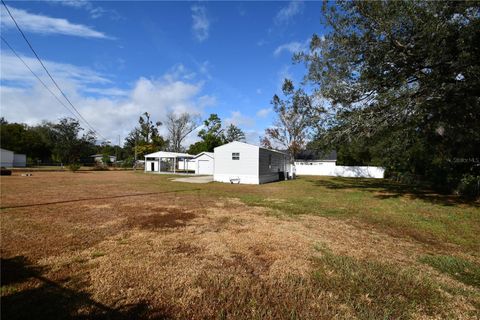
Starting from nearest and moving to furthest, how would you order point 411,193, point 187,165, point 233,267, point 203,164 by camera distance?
1. point 233,267
2. point 411,193
3. point 203,164
4. point 187,165

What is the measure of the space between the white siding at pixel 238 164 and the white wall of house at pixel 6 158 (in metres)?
38.6

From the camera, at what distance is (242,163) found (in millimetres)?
19750

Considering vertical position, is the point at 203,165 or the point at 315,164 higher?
the point at 315,164

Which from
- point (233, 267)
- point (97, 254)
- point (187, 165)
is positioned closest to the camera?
point (233, 267)

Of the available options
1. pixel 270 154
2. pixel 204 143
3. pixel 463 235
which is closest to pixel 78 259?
pixel 463 235

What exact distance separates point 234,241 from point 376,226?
422 cm

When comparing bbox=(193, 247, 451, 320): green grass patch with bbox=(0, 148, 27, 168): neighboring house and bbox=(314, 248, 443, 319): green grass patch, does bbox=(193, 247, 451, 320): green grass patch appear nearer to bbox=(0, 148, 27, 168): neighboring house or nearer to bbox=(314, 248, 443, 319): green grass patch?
bbox=(314, 248, 443, 319): green grass patch

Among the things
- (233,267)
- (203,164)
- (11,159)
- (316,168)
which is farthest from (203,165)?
(11,159)

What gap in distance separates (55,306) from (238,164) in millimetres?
17350

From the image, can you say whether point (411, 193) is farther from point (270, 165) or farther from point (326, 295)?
point (326, 295)

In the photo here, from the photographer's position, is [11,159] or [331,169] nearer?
[331,169]

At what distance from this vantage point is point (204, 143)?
147 ft

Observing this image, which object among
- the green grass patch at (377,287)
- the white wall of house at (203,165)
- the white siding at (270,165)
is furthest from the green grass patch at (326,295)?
the white wall of house at (203,165)

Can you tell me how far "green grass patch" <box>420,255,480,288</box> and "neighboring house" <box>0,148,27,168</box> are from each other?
51902 mm
